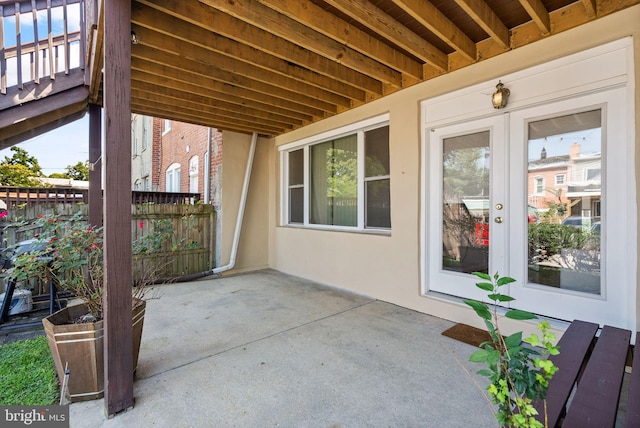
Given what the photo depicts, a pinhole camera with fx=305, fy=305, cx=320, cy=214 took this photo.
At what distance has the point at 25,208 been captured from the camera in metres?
4.28

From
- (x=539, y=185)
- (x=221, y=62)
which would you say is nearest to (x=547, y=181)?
(x=539, y=185)

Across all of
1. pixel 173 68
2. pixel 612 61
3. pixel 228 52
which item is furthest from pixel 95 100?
pixel 612 61

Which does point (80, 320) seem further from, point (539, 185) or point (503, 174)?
point (539, 185)

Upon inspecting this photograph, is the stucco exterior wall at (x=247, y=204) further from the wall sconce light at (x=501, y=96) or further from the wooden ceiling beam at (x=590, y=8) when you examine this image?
the wooden ceiling beam at (x=590, y=8)

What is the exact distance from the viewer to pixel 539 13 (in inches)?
96.3

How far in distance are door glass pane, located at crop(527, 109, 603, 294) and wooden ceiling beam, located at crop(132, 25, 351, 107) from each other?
2.50 meters

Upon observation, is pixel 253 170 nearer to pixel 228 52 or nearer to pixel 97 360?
pixel 228 52

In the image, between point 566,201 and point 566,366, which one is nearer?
point 566,366

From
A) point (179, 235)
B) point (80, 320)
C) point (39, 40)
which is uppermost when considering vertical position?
point (39, 40)

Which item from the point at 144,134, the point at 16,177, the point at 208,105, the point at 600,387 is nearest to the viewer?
the point at 600,387

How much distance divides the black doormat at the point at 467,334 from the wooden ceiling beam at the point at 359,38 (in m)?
2.76

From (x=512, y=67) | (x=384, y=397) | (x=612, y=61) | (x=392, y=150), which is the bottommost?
(x=384, y=397)

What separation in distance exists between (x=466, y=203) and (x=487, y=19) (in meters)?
1.72

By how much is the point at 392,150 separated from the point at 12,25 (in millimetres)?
4465
